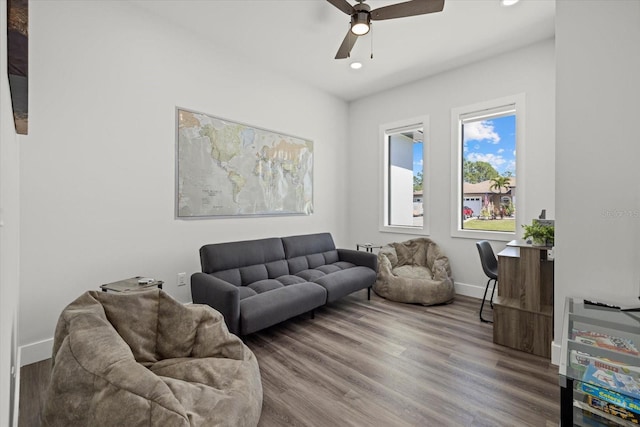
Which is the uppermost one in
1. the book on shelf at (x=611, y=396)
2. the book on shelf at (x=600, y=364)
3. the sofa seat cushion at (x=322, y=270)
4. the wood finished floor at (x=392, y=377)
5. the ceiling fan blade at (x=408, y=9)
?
the ceiling fan blade at (x=408, y=9)

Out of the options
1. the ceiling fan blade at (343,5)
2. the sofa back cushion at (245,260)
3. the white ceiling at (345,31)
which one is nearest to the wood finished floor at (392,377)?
Answer: the sofa back cushion at (245,260)

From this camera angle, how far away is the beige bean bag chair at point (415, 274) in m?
3.72

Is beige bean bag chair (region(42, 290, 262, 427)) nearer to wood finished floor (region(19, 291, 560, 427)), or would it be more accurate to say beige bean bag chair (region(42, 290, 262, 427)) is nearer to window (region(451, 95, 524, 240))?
wood finished floor (region(19, 291, 560, 427))

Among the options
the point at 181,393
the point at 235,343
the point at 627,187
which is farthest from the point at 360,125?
the point at 181,393

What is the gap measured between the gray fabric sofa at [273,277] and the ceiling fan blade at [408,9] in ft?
8.65

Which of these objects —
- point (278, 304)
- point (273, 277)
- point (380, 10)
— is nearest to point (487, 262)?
point (278, 304)

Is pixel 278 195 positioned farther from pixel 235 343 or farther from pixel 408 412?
pixel 408 412

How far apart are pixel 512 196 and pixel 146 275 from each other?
439cm

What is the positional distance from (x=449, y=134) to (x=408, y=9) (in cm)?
216

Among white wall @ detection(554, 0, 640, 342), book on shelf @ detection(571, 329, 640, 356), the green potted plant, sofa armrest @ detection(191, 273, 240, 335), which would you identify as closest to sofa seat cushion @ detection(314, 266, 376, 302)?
sofa armrest @ detection(191, 273, 240, 335)

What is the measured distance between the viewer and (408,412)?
1.83m

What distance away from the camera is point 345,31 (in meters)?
3.23

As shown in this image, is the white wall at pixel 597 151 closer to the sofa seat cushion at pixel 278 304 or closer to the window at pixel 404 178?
the sofa seat cushion at pixel 278 304

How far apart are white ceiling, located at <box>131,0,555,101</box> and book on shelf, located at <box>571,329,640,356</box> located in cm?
291
